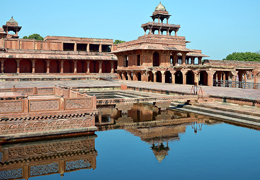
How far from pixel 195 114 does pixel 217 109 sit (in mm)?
1080

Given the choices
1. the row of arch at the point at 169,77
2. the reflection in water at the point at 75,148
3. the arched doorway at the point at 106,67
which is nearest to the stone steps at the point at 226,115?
the reflection in water at the point at 75,148

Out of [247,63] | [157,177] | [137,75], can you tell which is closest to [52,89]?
[157,177]

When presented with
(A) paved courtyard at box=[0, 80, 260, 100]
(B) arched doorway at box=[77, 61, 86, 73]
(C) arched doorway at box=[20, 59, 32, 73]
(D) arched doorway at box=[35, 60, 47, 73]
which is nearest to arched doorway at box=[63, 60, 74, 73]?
(B) arched doorway at box=[77, 61, 86, 73]

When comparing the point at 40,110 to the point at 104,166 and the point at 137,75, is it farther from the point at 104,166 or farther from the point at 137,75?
the point at 137,75

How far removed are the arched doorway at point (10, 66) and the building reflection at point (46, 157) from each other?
33.4 meters

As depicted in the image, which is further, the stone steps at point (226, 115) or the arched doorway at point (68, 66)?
the arched doorway at point (68, 66)

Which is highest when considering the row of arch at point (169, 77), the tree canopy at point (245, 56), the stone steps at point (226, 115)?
the tree canopy at point (245, 56)

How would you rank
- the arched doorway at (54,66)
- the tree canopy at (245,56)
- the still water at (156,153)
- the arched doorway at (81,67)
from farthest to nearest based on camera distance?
the tree canopy at (245,56) → the arched doorway at (81,67) → the arched doorway at (54,66) → the still water at (156,153)

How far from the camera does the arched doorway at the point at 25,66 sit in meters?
39.4

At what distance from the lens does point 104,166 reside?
22.7 ft

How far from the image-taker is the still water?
6445 millimetres

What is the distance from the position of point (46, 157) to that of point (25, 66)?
1381 inches

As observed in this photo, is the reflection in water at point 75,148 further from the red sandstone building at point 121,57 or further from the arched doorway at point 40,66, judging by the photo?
the arched doorway at point 40,66

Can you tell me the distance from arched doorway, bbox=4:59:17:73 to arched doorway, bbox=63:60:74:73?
7.25 metres
